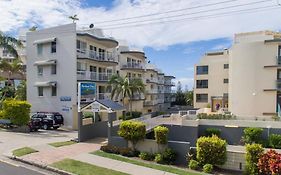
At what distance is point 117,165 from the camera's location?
14.5m

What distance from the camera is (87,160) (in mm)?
15219

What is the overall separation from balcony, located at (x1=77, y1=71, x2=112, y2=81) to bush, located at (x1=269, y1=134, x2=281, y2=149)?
2259 centimetres

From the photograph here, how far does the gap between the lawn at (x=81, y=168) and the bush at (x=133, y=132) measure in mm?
3776

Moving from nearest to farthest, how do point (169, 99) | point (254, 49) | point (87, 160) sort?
point (87, 160) → point (254, 49) → point (169, 99)

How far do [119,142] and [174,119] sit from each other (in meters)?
14.2

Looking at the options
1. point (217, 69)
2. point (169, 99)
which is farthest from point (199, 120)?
point (169, 99)

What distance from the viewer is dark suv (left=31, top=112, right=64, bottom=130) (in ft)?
106

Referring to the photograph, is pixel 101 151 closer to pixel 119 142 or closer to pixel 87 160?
pixel 119 142

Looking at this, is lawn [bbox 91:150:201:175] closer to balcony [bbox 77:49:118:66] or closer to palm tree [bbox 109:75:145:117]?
balcony [bbox 77:49:118:66]

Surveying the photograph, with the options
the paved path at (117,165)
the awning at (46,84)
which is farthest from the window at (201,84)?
the paved path at (117,165)

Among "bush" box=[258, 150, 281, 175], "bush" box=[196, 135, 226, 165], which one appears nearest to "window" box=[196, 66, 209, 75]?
"bush" box=[196, 135, 226, 165]

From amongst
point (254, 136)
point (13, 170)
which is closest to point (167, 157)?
point (13, 170)

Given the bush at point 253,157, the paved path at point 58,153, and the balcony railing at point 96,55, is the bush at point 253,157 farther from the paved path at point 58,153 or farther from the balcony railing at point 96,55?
the balcony railing at point 96,55

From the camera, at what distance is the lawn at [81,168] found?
12.8 m
